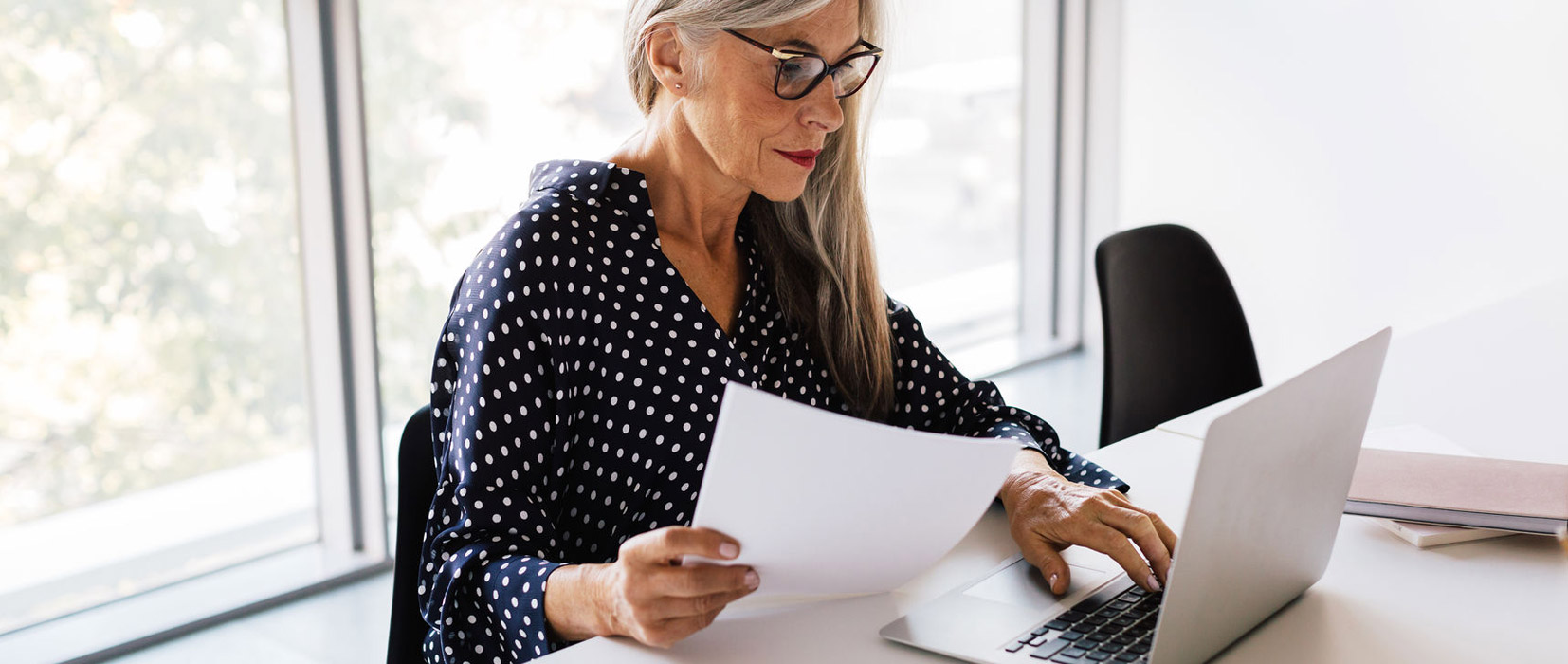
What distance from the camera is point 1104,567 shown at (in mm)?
1214

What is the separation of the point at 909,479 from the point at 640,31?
72 cm

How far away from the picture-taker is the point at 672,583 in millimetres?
Answer: 967

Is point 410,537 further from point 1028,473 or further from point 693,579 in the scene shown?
point 1028,473

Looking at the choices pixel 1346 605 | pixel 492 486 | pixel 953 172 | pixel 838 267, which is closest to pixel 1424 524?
pixel 1346 605

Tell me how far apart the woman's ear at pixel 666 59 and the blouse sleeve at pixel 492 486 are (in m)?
0.28

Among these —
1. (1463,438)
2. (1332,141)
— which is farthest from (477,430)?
(1332,141)

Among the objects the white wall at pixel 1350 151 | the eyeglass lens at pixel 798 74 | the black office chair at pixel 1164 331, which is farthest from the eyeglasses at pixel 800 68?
the white wall at pixel 1350 151

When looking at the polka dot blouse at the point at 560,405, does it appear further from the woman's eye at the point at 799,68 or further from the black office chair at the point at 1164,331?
the black office chair at the point at 1164,331

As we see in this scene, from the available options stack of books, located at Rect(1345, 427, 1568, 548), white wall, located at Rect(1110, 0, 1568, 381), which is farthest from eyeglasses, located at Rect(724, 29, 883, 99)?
white wall, located at Rect(1110, 0, 1568, 381)

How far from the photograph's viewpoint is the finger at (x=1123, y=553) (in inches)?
45.3

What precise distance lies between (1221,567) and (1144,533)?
0.24m

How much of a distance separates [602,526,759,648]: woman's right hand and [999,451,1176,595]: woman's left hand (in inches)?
13.4

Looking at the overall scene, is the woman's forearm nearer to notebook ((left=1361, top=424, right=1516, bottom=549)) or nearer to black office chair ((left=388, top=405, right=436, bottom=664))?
black office chair ((left=388, top=405, right=436, bottom=664))

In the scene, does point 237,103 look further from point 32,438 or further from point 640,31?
point 640,31
